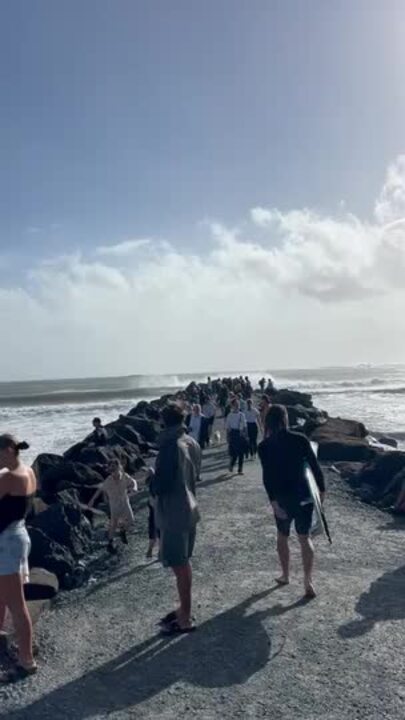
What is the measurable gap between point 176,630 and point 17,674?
4.50ft

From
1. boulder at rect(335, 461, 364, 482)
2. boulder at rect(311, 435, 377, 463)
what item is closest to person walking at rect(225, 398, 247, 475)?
boulder at rect(335, 461, 364, 482)

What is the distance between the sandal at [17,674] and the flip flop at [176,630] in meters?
1.14

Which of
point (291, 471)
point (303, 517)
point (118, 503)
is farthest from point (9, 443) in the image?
point (118, 503)

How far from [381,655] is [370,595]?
1394 mm

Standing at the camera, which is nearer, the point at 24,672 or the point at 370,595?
the point at 24,672

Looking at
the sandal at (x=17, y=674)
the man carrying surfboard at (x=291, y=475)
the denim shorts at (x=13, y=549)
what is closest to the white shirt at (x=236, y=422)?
the man carrying surfboard at (x=291, y=475)

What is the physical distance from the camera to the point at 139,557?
27.2ft

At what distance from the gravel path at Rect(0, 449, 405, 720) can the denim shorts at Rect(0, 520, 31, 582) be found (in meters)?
0.87

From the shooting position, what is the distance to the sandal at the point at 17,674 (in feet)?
15.8

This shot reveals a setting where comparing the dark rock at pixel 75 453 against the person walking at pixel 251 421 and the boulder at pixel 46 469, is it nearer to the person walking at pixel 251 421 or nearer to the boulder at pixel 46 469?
the boulder at pixel 46 469

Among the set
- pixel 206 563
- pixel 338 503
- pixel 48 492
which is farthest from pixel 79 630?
pixel 48 492

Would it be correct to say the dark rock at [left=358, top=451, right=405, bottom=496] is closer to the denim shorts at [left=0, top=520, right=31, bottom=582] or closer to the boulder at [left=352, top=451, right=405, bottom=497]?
the boulder at [left=352, top=451, right=405, bottom=497]

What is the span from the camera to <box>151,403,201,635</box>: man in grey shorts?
17.7 feet

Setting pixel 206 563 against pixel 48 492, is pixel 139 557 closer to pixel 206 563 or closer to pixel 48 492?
pixel 206 563
